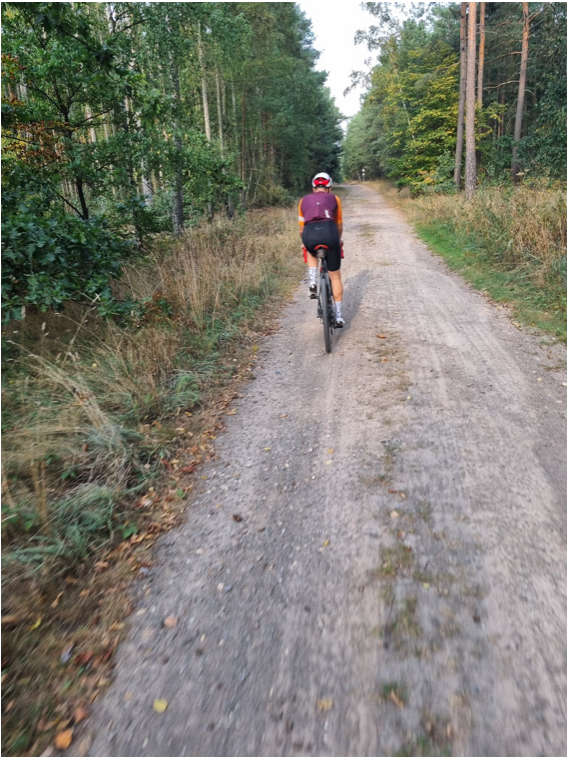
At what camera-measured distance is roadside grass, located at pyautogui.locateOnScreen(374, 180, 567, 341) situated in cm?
691

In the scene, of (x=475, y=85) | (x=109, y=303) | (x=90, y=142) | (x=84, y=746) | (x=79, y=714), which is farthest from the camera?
(x=475, y=85)

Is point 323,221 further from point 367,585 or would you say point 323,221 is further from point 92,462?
point 367,585

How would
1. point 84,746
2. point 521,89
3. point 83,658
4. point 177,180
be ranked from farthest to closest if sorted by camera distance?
point 521,89, point 177,180, point 83,658, point 84,746

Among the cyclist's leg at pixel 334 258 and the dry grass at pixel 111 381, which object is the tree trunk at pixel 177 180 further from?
the cyclist's leg at pixel 334 258

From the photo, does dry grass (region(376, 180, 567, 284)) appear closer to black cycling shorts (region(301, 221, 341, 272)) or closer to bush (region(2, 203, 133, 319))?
black cycling shorts (region(301, 221, 341, 272))

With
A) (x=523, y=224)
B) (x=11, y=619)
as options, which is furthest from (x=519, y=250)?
(x=11, y=619)

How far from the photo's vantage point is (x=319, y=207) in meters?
5.75

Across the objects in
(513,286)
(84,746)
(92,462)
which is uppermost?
(513,286)

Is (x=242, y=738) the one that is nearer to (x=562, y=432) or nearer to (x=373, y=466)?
(x=373, y=466)

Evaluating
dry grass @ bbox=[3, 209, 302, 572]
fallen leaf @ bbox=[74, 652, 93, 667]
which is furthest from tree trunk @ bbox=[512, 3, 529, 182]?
fallen leaf @ bbox=[74, 652, 93, 667]

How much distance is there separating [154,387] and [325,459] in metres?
2.01

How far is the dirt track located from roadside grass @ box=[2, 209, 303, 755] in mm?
223

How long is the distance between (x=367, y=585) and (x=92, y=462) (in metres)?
2.35

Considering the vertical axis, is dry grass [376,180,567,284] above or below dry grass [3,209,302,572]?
above
